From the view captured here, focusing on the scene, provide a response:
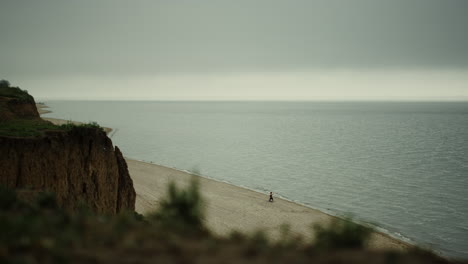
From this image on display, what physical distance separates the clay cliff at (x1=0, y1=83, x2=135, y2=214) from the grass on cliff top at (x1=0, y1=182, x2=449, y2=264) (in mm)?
6228

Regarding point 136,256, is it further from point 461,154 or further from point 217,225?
point 461,154

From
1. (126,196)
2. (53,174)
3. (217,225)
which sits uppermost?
(53,174)

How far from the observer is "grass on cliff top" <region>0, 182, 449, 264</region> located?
733cm

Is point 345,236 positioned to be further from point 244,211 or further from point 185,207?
point 244,211

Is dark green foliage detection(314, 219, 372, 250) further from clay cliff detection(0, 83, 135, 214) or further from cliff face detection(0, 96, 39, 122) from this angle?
cliff face detection(0, 96, 39, 122)

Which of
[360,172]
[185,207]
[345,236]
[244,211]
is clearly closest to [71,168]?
[185,207]

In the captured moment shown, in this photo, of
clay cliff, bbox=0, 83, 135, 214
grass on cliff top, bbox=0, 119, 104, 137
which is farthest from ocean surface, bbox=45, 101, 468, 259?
grass on cliff top, bbox=0, 119, 104, 137

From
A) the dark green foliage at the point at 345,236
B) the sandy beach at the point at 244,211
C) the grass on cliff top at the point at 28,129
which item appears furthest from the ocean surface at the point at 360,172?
the grass on cliff top at the point at 28,129

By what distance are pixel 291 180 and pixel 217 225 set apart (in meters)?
23.3

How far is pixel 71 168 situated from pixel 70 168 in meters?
0.05

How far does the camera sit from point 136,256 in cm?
759

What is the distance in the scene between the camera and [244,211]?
3588cm

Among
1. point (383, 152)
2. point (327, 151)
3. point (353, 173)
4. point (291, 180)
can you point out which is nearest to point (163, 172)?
point (291, 180)

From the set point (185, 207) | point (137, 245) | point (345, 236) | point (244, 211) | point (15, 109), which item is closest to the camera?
point (137, 245)
